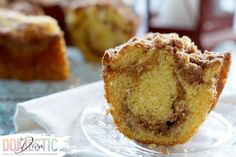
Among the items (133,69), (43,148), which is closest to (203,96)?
(133,69)

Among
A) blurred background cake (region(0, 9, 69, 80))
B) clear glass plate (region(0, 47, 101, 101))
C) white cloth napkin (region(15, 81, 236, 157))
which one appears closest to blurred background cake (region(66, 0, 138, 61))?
clear glass plate (region(0, 47, 101, 101))

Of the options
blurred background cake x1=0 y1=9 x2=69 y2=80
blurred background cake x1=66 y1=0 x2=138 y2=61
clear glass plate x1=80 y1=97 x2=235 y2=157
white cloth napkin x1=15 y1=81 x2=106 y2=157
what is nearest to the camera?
clear glass plate x1=80 y1=97 x2=235 y2=157

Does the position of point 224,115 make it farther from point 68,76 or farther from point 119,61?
point 68,76

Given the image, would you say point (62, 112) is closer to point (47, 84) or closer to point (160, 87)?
point (160, 87)

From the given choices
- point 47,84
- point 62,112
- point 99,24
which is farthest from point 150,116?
point 99,24

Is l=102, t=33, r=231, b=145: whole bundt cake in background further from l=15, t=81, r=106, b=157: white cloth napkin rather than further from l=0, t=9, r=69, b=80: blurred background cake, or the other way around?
l=0, t=9, r=69, b=80: blurred background cake

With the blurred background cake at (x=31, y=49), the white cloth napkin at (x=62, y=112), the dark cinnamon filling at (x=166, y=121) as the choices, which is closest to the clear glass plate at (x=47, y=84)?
the blurred background cake at (x=31, y=49)
